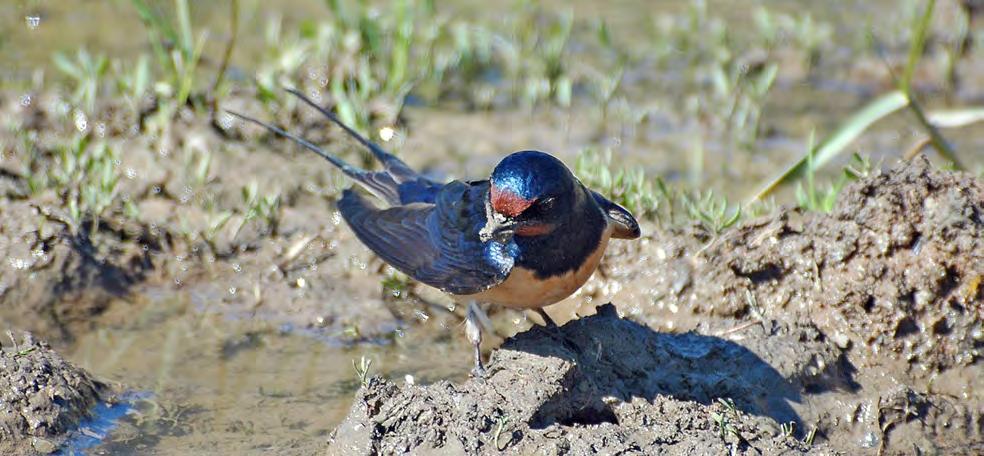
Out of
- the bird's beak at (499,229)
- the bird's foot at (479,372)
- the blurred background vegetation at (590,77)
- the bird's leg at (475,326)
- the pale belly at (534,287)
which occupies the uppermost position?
the bird's beak at (499,229)

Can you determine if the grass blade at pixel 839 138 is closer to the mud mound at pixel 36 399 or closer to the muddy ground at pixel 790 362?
the muddy ground at pixel 790 362

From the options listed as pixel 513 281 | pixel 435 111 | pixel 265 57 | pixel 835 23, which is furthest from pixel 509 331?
pixel 835 23

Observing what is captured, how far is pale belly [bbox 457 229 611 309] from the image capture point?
170 inches

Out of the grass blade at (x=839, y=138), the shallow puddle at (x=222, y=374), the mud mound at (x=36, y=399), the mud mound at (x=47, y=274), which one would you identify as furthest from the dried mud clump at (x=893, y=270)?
the mud mound at (x=47, y=274)

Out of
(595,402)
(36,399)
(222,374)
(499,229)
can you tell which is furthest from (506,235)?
(36,399)

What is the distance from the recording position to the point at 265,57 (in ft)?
24.7

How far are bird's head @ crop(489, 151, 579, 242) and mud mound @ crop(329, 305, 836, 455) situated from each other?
36 centimetres

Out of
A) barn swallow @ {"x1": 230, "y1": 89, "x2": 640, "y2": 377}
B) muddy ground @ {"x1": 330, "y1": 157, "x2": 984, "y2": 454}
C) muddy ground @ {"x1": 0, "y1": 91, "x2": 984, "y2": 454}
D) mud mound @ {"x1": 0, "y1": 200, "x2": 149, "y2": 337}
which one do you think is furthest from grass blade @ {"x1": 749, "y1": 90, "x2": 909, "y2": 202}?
mud mound @ {"x1": 0, "y1": 200, "x2": 149, "y2": 337}

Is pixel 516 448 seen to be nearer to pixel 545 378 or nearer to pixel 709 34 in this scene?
pixel 545 378

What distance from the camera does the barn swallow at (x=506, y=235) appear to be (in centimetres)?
423

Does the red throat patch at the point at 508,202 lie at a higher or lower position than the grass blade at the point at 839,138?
higher

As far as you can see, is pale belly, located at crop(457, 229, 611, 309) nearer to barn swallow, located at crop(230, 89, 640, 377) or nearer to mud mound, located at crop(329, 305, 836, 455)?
barn swallow, located at crop(230, 89, 640, 377)

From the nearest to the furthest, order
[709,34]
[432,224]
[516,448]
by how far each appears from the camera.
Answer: [516,448] < [432,224] < [709,34]

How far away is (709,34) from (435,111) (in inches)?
90.0
